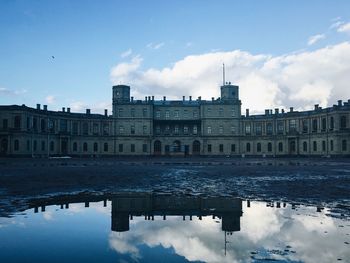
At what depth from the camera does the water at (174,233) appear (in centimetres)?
379

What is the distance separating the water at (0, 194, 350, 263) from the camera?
379 centimetres

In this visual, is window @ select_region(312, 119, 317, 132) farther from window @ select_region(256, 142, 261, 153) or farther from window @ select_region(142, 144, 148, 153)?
window @ select_region(142, 144, 148, 153)

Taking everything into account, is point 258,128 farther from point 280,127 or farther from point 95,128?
point 95,128

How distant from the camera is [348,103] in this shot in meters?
58.2

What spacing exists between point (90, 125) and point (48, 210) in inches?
2548

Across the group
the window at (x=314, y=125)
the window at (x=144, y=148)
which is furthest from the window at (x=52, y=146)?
the window at (x=314, y=125)

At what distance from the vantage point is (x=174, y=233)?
15.7ft

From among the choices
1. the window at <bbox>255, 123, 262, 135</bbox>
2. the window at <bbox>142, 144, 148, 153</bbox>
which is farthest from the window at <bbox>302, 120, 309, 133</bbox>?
the window at <bbox>142, 144, 148, 153</bbox>

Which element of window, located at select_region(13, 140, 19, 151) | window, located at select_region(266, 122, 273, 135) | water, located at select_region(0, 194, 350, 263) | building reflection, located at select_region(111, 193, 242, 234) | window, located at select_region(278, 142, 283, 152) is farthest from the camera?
window, located at select_region(266, 122, 273, 135)

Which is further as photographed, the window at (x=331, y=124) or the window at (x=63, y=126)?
the window at (x=63, y=126)

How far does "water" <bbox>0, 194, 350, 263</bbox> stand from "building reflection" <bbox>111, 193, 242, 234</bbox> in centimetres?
2

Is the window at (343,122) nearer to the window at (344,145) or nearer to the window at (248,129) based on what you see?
the window at (344,145)

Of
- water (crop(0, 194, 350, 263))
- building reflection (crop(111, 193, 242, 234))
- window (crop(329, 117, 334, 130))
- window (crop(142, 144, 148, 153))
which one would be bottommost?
water (crop(0, 194, 350, 263))

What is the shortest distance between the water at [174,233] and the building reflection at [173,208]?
2 cm
